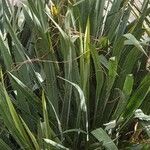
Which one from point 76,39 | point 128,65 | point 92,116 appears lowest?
point 92,116

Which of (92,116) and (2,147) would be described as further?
(92,116)

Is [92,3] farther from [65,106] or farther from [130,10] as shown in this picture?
[65,106]

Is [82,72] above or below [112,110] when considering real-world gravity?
above

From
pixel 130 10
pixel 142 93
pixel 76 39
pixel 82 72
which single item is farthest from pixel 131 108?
pixel 130 10

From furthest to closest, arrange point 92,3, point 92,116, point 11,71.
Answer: point 92,3 < point 92,116 < point 11,71

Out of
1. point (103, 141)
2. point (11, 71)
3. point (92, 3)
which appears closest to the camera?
point (103, 141)

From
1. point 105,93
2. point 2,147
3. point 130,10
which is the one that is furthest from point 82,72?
point 130,10
